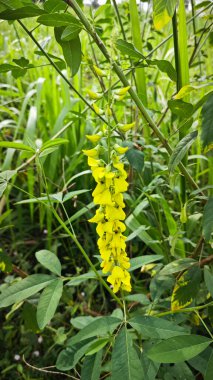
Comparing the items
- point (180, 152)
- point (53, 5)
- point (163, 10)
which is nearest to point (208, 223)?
point (180, 152)

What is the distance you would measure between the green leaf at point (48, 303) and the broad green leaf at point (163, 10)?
55 cm

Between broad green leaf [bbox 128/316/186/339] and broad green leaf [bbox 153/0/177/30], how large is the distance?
0.53 metres

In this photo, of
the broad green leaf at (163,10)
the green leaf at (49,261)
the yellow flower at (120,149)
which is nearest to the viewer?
the broad green leaf at (163,10)

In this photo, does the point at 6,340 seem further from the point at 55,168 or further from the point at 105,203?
the point at 105,203

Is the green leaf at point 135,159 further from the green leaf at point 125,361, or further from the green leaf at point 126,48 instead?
the green leaf at point 125,361

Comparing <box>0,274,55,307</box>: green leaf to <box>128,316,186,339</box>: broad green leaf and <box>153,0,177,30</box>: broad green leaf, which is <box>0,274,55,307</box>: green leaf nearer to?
<box>128,316,186,339</box>: broad green leaf

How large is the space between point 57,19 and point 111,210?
352 millimetres

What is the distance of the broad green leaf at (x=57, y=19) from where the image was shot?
65cm

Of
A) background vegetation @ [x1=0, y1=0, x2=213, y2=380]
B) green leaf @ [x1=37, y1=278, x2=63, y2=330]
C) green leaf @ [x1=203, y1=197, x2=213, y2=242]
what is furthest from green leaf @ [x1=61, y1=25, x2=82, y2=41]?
green leaf @ [x1=37, y1=278, x2=63, y2=330]

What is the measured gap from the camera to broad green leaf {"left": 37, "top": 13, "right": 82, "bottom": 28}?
649 mm

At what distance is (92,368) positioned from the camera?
80 centimetres

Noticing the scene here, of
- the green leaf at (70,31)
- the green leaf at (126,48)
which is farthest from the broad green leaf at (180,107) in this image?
the green leaf at (70,31)

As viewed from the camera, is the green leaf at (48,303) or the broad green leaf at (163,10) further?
the green leaf at (48,303)

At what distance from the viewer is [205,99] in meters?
0.63
